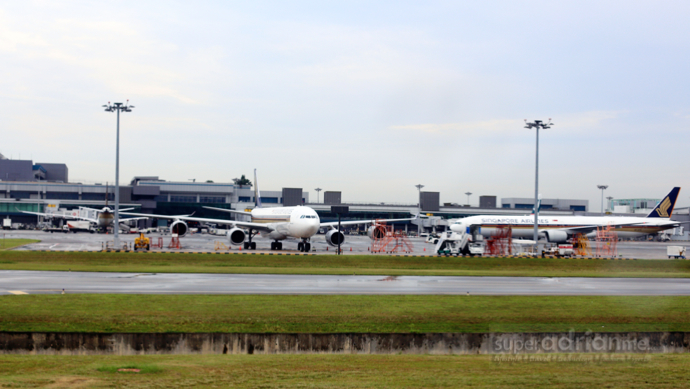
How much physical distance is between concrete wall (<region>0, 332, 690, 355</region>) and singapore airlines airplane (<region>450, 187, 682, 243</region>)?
64313mm

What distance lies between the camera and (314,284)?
94.5 feet

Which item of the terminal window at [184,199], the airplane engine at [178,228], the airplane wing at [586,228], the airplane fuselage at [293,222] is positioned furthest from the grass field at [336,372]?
the terminal window at [184,199]

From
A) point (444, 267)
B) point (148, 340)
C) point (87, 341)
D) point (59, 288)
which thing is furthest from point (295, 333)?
point (444, 267)

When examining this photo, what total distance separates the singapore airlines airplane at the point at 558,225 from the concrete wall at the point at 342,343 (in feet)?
211

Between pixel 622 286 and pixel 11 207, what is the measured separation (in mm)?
144992

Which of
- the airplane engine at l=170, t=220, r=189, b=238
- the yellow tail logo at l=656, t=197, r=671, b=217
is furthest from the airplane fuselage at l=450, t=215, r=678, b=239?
the airplane engine at l=170, t=220, r=189, b=238

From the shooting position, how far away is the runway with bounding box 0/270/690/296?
25.4 metres

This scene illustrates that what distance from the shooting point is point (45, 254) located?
4384cm

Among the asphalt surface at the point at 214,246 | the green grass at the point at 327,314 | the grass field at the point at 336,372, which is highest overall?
the grass field at the point at 336,372

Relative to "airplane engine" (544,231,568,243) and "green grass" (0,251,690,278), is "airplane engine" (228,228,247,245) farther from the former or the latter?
"airplane engine" (544,231,568,243)

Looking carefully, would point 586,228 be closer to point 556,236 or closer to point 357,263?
point 556,236

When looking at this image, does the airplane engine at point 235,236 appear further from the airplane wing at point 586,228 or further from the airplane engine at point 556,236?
the airplane wing at point 586,228

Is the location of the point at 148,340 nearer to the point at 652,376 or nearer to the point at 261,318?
the point at 261,318

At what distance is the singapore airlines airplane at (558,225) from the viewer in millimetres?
84125
